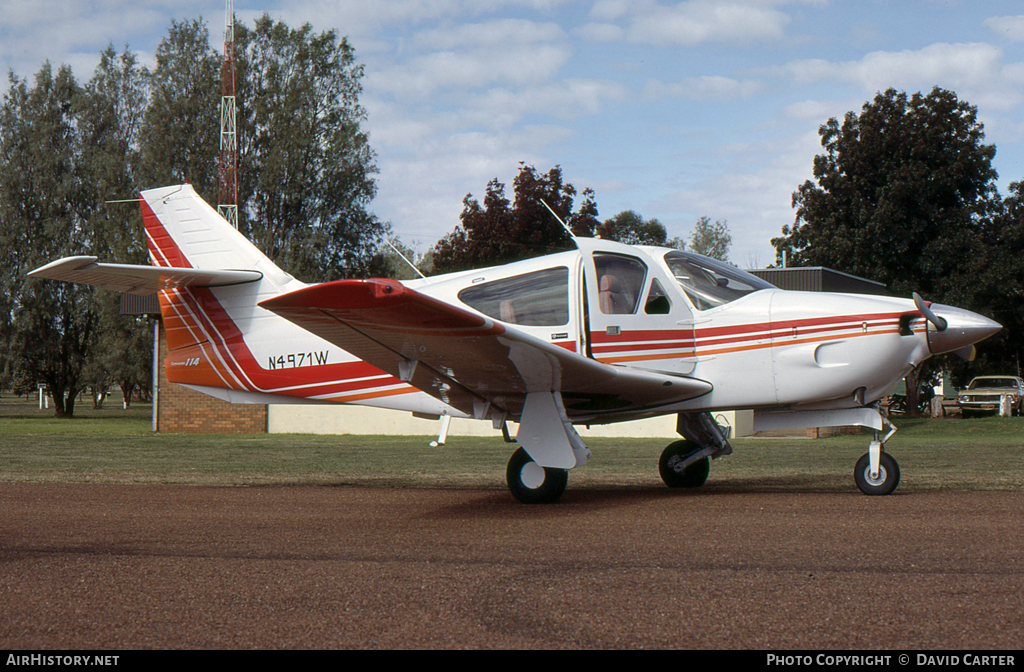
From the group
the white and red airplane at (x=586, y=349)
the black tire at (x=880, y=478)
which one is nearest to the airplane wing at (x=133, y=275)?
the white and red airplane at (x=586, y=349)

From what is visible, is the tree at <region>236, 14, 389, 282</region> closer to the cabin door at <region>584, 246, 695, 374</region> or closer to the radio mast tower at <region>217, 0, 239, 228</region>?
the radio mast tower at <region>217, 0, 239, 228</region>

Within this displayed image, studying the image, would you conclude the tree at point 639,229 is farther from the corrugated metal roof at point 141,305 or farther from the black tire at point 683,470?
the black tire at point 683,470

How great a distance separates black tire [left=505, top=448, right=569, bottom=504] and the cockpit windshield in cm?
227

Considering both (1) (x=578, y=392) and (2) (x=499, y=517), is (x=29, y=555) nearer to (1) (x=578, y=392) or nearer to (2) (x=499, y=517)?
(2) (x=499, y=517)

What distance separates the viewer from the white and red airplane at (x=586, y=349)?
812 cm

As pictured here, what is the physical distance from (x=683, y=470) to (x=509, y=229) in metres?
34.9

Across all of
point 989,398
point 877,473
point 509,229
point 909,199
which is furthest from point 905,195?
point 877,473

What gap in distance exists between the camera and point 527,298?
925 centimetres

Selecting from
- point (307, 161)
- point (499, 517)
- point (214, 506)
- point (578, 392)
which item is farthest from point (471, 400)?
point (307, 161)

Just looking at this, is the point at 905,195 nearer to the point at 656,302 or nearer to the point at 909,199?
the point at 909,199

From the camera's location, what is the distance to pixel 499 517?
7742 mm

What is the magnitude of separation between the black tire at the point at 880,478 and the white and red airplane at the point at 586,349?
0.02 metres

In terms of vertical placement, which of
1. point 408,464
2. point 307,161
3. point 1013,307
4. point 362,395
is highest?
point 307,161
